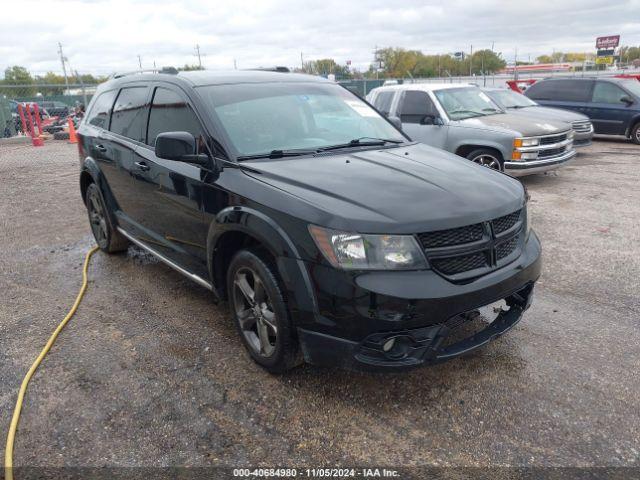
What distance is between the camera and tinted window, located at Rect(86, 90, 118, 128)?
5.00m

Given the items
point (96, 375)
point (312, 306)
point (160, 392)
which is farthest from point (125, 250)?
point (312, 306)

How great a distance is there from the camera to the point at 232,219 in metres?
3.03

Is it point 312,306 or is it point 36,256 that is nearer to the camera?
point 312,306

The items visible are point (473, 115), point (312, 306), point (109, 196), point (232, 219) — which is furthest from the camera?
point (473, 115)

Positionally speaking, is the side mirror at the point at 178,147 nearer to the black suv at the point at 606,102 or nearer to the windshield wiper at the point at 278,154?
the windshield wiper at the point at 278,154

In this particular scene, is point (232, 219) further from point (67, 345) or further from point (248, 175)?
point (67, 345)

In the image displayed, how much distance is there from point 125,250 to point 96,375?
2532 millimetres

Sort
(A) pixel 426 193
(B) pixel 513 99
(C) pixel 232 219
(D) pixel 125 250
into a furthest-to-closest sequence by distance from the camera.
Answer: (B) pixel 513 99
(D) pixel 125 250
(C) pixel 232 219
(A) pixel 426 193

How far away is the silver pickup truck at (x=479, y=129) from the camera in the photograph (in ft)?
26.1

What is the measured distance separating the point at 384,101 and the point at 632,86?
25.7ft

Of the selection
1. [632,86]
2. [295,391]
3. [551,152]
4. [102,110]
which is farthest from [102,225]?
[632,86]

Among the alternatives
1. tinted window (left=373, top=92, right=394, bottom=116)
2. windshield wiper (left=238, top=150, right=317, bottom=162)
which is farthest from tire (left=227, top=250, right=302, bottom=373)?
tinted window (left=373, top=92, right=394, bottom=116)

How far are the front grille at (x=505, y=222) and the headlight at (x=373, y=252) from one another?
22.2 inches

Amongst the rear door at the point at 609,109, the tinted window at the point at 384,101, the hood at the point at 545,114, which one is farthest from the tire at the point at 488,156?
the rear door at the point at 609,109
